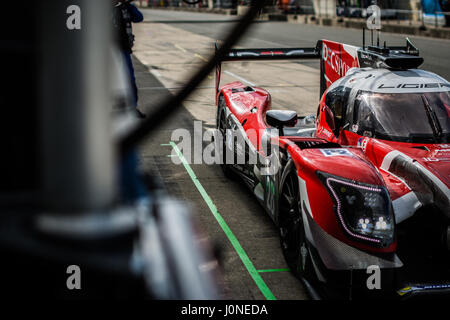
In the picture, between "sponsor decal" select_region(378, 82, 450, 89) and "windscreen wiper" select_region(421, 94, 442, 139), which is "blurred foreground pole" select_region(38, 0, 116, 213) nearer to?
"windscreen wiper" select_region(421, 94, 442, 139)

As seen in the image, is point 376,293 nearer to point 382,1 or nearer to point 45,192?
point 45,192

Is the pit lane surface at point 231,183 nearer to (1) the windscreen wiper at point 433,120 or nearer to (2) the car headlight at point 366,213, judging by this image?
(2) the car headlight at point 366,213

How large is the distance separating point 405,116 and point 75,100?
4424 mm

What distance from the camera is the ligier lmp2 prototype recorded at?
3.86m

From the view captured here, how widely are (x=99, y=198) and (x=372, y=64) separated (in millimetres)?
5236

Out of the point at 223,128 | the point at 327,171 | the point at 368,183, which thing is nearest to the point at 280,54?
the point at 223,128

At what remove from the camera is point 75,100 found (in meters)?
1.04

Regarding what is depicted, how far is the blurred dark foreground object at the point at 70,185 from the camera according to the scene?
1049mm

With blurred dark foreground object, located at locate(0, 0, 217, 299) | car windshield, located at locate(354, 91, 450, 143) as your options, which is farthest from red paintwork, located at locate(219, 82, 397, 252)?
blurred dark foreground object, located at locate(0, 0, 217, 299)

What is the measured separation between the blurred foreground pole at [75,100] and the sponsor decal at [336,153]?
3.35 m

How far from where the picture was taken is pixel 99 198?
3.54ft

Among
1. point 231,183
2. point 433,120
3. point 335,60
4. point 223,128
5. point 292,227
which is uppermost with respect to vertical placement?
point 335,60

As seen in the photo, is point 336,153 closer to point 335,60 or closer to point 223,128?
point 335,60
